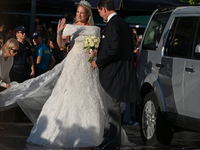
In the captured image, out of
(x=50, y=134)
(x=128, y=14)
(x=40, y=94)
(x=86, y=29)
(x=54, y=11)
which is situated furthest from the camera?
(x=128, y=14)

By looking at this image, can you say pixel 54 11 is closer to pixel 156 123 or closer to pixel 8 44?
pixel 8 44

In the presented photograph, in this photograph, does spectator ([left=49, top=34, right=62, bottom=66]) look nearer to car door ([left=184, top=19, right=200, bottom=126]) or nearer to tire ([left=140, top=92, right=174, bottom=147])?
tire ([left=140, top=92, right=174, bottom=147])

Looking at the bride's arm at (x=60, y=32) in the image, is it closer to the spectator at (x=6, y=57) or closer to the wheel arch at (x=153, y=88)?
the wheel arch at (x=153, y=88)

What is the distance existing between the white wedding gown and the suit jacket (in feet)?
2.30

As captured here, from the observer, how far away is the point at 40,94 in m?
7.97

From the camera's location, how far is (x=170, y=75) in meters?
6.09

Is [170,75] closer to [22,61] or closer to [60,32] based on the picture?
[60,32]

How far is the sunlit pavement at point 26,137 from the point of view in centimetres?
623

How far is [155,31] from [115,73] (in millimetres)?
1506

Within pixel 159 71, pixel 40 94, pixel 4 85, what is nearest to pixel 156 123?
pixel 159 71

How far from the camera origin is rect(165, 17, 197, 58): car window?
598cm

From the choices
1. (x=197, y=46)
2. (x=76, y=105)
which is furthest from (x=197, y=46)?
(x=76, y=105)

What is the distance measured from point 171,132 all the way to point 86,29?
207 centimetres

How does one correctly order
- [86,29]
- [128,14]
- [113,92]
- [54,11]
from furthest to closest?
[128,14], [54,11], [86,29], [113,92]
